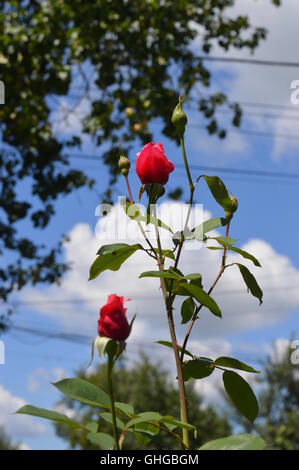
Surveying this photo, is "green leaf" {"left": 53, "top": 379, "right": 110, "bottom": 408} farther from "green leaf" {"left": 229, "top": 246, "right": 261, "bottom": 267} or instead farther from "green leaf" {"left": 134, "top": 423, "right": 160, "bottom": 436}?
"green leaf" {"left": 229, "top": 246, "right": 261, "bottom": 267}

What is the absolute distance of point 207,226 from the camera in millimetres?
763

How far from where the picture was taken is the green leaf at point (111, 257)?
725 millimetres

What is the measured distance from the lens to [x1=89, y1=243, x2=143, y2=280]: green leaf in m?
0.72

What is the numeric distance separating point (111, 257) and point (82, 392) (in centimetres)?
19

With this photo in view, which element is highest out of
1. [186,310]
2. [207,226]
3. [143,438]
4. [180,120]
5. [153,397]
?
[180,120]

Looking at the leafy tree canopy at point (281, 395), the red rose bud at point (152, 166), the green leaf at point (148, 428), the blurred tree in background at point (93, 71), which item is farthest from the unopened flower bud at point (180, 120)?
the leafy tree canopy at point (281, 395)

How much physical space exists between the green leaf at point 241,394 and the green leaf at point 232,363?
0.04 feet

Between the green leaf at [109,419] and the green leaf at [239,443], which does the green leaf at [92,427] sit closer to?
the green leaf at [109,419]

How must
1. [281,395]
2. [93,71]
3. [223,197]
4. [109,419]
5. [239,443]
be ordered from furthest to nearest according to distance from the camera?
1. [281,395]
2. [93,71]
3. [223,197]
4. [109,419]
5. [239,443]

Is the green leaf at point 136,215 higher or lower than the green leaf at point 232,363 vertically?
higher

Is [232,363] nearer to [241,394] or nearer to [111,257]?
[241,394]

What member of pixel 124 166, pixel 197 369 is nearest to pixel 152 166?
pixel 124 166

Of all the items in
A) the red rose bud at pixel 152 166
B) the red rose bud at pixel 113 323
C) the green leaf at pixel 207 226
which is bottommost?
the red rose bud at pixel 113 323
